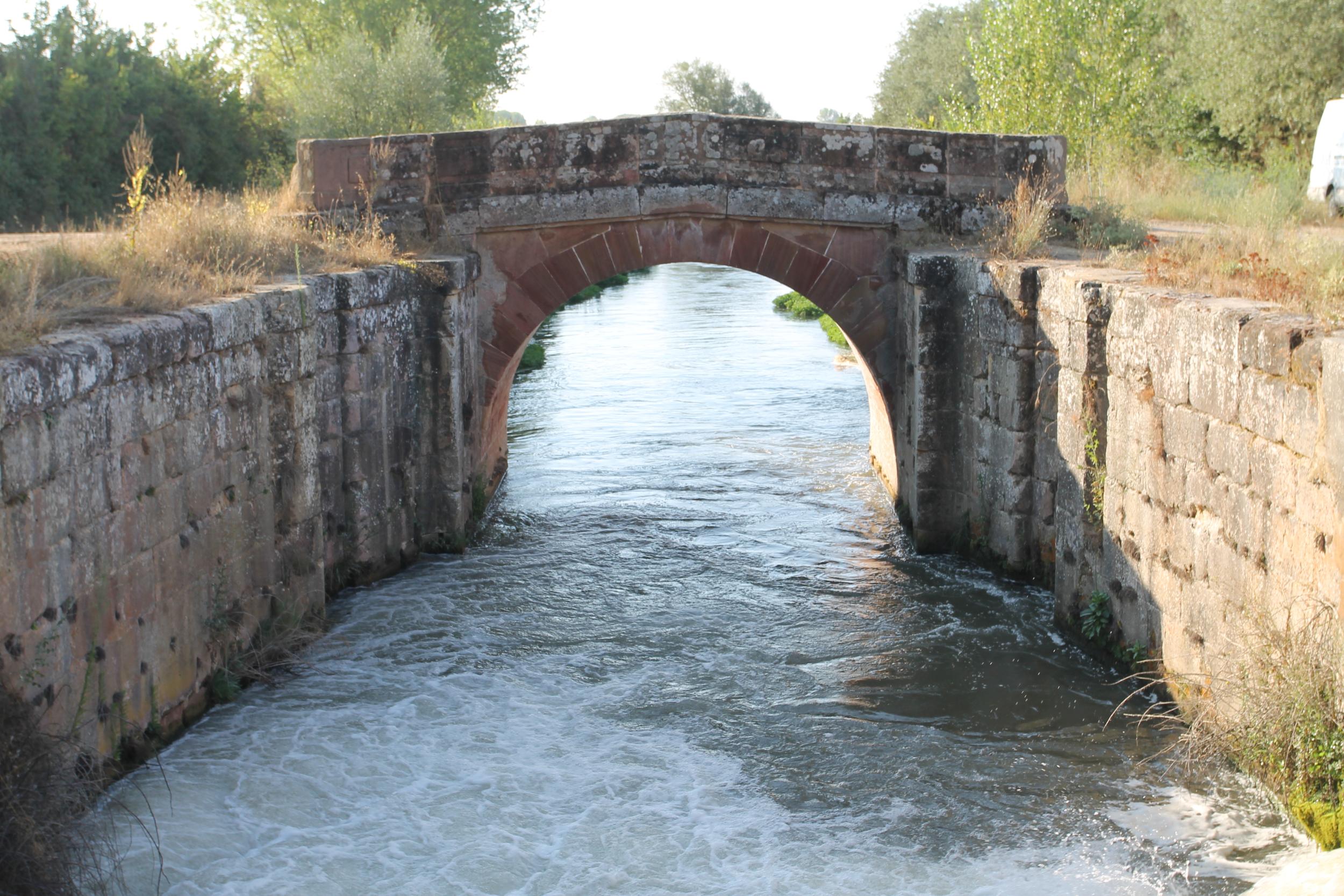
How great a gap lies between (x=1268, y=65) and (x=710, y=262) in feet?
38.0

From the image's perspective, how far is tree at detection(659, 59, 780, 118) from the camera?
185 ft

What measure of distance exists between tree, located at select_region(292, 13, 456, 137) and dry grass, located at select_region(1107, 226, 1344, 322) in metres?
16.0

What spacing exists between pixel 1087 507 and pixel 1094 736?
1569mm

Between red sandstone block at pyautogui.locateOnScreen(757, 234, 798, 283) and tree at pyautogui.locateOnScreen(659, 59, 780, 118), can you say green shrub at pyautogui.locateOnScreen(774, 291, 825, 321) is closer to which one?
red sandstone block at pyautogui.locateOnScreen(757, 234, 798, 283)

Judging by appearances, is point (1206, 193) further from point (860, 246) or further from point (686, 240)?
point (686, 240)

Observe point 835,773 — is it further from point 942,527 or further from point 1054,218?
point 1054,218

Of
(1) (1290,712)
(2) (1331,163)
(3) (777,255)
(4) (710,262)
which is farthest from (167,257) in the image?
(2) (1331,163)

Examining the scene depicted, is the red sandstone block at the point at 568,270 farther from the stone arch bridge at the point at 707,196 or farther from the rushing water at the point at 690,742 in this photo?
the rushing water at the point at 690,742

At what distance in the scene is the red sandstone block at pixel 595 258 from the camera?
10555 mm

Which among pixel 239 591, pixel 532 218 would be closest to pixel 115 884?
pixel 239 591

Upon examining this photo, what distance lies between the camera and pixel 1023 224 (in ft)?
31.6

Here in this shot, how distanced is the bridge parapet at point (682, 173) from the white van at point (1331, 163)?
4.57 metres

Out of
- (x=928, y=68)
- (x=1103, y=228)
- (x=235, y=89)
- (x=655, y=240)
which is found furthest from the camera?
(x=928, y=68)

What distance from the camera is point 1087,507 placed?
7.88m
